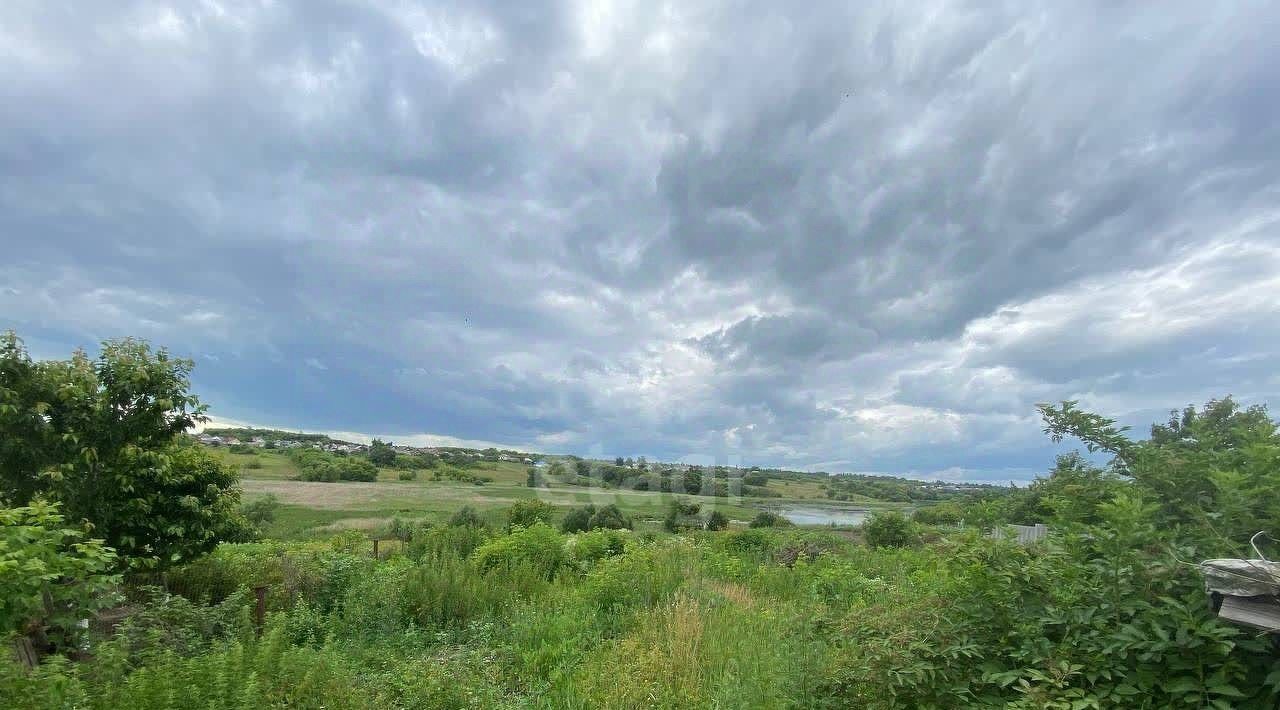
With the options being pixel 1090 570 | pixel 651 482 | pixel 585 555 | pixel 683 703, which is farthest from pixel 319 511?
pixel 1090 570

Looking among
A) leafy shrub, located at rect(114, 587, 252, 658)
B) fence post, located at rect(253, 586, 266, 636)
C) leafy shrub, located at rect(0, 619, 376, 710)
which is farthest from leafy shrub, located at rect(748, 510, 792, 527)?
leafy shrub, located at rect(0, 619, 376, 710)

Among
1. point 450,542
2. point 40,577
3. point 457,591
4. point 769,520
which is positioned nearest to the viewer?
point 40,577

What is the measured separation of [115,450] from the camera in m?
6.49

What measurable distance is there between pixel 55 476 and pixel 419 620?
13.4 feet

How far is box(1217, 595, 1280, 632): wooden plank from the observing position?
6.45 ft

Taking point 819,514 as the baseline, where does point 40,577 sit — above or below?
above

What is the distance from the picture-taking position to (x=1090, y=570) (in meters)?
2.67

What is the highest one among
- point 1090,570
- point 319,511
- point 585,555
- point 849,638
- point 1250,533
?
point 1250,533

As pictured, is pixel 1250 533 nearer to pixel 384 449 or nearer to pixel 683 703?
pixel 683 703

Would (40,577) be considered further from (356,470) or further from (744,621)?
(356,470)

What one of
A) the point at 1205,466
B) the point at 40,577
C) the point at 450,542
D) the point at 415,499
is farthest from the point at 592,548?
the point at 415,499

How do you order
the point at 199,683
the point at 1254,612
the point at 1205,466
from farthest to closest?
1. the point at 199,683
2. the point at 1205,466
3. the point at 1254,612

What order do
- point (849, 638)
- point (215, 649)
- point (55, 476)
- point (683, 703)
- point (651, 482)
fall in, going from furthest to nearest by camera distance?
point (651, 482) < point (55, 476) < point (215, 649) < point (683, 703) < point (849, 638)

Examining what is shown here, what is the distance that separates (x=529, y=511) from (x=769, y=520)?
47.6 ft
